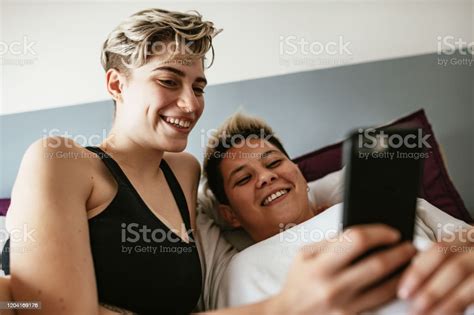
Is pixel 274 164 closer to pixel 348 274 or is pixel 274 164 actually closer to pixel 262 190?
pixel 262 190

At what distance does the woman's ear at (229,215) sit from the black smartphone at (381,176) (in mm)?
509

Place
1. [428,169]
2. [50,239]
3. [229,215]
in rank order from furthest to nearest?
[428,169] < [229,215] < [50,239]

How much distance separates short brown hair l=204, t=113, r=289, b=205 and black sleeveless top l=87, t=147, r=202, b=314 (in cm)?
28

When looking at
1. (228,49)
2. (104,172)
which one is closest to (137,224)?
(104,172)

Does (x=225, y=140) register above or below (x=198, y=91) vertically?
below

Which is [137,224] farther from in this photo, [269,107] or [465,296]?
[269,107]

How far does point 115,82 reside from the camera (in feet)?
2.73

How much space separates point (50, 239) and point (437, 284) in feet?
1.67

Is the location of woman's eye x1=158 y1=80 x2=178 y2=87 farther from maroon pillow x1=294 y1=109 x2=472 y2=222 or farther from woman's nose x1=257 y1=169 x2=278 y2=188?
maroon pillow x1=294 y1=109 x2=472 y2=222

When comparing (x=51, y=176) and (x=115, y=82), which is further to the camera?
(x=115, y=82)

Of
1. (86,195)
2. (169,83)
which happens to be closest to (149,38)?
(169,83)

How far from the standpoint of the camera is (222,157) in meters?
1.00

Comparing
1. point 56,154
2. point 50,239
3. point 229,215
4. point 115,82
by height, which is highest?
point 115,82

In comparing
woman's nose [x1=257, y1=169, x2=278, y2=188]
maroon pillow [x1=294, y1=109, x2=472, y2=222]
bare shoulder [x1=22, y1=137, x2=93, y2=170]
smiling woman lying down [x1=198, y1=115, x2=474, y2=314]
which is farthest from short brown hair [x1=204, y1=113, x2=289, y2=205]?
bare shoulder [x1=22, y1=137, x2=93, y2=170]
